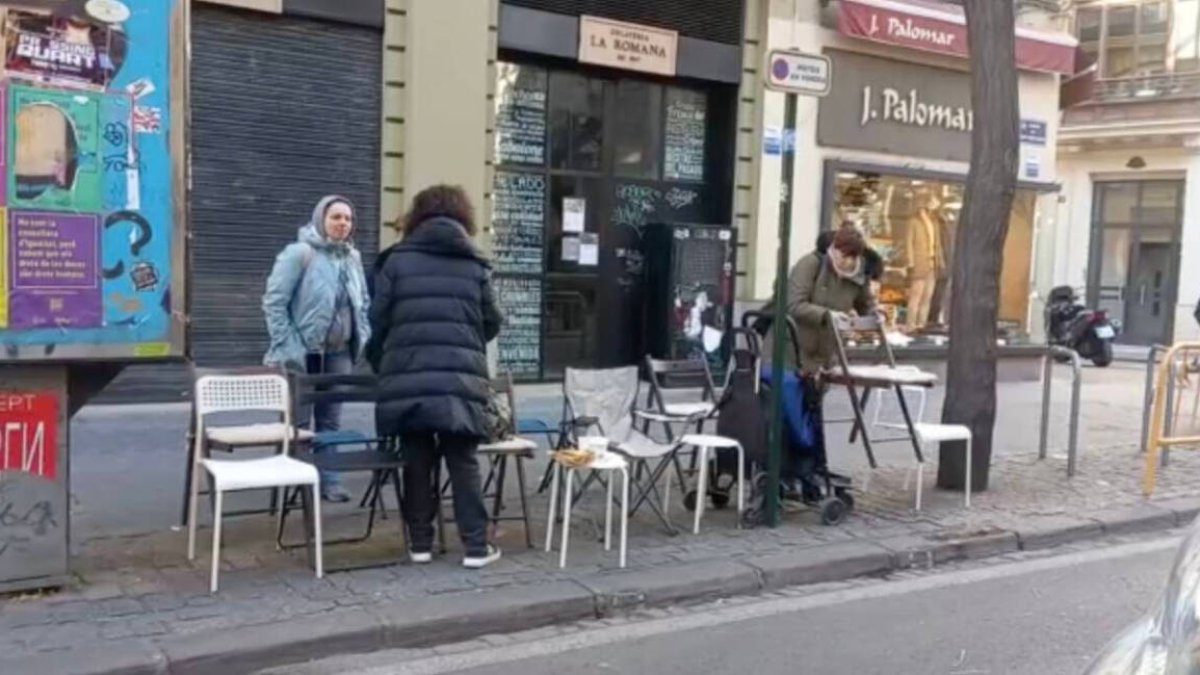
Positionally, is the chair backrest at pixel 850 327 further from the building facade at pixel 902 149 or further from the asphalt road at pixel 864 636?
the building facade at pixel 902 149

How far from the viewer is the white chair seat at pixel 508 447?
634cm

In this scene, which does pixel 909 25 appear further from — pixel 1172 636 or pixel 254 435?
pixel 1172 636

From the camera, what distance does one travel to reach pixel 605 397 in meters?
7.20

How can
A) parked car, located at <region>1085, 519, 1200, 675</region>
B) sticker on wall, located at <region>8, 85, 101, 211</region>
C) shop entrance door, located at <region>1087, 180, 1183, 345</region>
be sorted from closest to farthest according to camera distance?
1. parked car, located at <region>1085, 519, 1200, 675</region>
2. sticker on wall, located at <region>8, 85, 101, 211</region>
3. shop entrance door, located at <region>1087, 180, 1183, 345</region>

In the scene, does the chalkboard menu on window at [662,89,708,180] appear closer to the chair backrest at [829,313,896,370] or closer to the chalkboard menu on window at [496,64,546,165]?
the chalkboard menu on window at [496,64,546,165]

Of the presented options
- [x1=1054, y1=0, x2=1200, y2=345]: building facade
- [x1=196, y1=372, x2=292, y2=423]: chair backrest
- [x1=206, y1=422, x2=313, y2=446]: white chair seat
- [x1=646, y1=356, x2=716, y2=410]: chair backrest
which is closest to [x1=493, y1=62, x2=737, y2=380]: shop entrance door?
[x1=646, y1=356, x2=716, y2=410]: chair backrest

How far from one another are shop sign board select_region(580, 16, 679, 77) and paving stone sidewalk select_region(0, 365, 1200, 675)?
18.1 feet

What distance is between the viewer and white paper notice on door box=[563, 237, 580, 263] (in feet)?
39.8

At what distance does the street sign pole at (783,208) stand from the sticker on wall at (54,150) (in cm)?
366

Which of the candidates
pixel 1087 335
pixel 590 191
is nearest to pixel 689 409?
pixel 590 191

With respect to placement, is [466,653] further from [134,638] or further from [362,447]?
[362,447]

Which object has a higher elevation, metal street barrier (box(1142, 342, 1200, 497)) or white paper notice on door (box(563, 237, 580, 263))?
white paper notice on door (box(563, 237, 580, 263))

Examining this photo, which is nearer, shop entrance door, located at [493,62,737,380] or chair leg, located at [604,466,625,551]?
chair leg, located at [604,466,625,551]

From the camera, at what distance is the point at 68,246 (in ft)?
17.0
